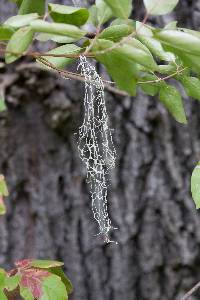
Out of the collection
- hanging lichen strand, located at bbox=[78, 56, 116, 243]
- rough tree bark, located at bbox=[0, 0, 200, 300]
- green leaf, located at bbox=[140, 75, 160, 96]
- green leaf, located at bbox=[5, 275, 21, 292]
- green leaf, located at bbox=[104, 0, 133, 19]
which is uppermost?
green leaf, located at bbox=[104, 0, 133, 19]

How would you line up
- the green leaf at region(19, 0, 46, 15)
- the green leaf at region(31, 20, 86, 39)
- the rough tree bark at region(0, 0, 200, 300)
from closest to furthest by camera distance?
1. the green leaf at region(31, 20, 86, 39)
2. the green leaf at region(19, 0, 46, 15)
3. the rough tree bark at region(0, 0, 200, 300)

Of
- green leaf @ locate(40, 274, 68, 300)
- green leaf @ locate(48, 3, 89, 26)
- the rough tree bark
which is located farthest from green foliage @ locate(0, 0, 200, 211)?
the rough tree bark

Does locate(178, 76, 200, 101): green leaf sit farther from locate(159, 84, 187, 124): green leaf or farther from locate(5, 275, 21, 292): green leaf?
locate(5, 275, 21, 292): green leaf

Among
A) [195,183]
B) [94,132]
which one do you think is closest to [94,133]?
[94,132]

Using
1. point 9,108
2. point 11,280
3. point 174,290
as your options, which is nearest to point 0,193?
point 11,280

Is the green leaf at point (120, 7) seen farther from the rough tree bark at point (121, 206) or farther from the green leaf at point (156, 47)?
the rough tree bark at point (121, 206)

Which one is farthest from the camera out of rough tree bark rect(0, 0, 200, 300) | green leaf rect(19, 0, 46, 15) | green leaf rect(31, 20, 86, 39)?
rough tree bark rect(0, 0, 200, 300)

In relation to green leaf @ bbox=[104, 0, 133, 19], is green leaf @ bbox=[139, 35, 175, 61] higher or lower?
lower

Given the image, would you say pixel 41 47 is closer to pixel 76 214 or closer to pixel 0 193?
pixel 76 214

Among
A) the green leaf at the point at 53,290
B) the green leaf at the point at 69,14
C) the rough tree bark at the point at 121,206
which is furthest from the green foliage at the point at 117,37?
the rough tree bark at the point at 121,206

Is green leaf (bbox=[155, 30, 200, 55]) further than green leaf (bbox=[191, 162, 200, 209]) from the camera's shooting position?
No
